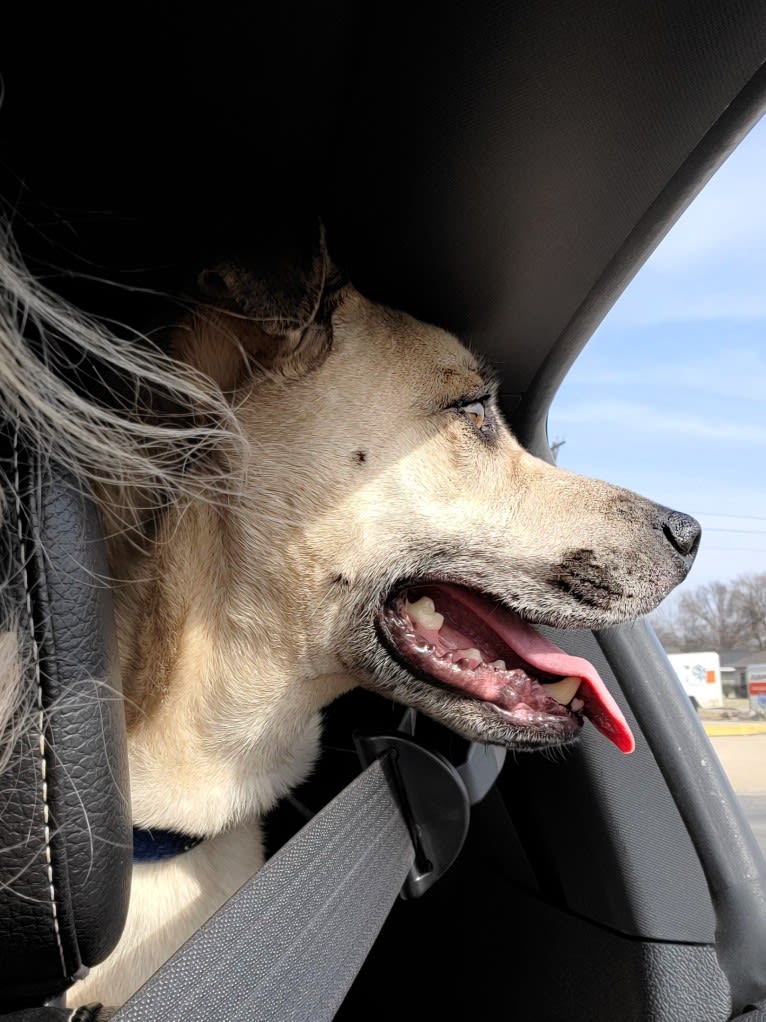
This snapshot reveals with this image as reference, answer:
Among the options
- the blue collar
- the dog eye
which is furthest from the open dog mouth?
the blue collar

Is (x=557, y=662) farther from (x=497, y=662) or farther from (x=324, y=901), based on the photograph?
(x=324, y=901)

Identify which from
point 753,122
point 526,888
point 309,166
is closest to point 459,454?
point 309,166

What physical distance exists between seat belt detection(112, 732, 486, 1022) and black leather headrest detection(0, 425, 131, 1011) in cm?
10

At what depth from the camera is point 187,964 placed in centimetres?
99

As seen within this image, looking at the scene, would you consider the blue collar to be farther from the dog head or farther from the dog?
the dog head

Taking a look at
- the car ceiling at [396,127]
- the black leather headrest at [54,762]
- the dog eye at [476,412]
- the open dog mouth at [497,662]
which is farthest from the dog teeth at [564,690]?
the black leather headrest at [54,762]

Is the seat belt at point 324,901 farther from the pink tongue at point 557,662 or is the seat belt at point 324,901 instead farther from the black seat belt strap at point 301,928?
the pink tongue at point 557,662

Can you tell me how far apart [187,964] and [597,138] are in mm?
1195

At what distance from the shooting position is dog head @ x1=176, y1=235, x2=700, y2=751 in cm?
164

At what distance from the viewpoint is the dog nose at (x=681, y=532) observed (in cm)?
184

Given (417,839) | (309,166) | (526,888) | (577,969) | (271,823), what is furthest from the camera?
(271,823)

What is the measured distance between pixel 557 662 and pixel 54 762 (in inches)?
43.9

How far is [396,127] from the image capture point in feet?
4.29

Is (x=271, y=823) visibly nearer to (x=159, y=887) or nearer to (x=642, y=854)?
(x=159, y=887)
